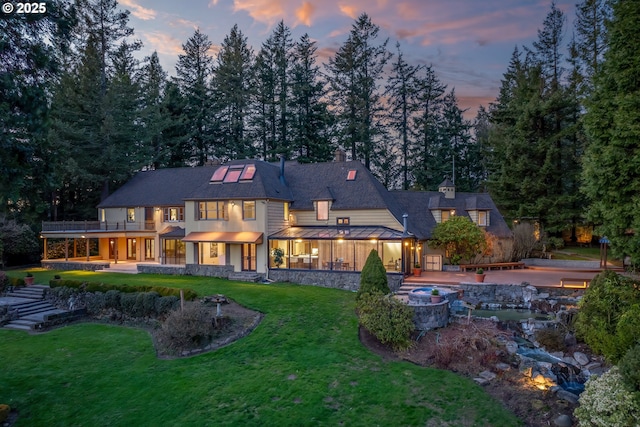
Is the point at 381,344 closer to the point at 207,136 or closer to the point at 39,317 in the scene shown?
the point at 39,317

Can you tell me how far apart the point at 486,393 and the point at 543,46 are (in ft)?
126

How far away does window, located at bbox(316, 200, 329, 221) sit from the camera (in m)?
23.8

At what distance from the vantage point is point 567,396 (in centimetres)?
948

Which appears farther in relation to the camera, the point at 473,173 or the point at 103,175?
the point at 473,173

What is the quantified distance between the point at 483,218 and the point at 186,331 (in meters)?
21.6

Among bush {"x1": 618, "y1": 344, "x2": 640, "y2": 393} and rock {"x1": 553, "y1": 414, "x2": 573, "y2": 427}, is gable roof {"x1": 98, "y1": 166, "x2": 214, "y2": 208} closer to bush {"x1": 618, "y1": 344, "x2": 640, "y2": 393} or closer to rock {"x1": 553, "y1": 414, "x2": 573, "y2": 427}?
rock {"x1": 553, "y1": 414, "x2": 573, "y2": 427}

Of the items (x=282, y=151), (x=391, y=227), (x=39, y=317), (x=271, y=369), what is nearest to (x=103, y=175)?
(x=282, y=151)

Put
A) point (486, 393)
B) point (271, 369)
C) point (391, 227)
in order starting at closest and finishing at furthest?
point (486, 393), point (271, 369), point (391, 227)

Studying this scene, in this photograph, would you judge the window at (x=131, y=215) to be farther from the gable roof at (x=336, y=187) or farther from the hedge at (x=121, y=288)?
the gable roof at (x=336, y=187)

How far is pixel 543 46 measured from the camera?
36.8m

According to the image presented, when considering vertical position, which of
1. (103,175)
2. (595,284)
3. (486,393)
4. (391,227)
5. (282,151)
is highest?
(282,151)

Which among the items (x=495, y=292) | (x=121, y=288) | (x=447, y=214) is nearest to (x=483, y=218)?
(x=447, y=214)

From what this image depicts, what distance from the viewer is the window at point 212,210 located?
78.0ft

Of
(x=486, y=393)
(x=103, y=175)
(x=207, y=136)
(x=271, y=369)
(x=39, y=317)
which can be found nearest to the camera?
(x=486, y=393)
